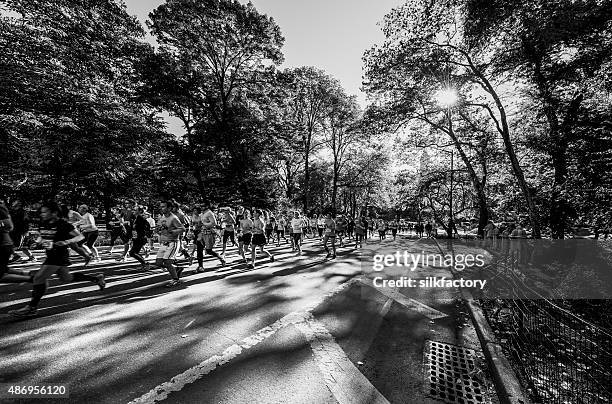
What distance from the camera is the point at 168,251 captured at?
23.5 feet

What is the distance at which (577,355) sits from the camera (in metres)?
3.92

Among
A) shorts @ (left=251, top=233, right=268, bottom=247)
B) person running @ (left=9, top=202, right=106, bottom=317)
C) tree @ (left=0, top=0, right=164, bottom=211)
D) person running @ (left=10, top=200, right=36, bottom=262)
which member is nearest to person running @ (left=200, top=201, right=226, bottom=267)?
shorts @ (left=251, top=233, right=268, bottom=247)

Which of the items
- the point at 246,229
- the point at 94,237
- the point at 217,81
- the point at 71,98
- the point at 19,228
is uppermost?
the point at 217,81

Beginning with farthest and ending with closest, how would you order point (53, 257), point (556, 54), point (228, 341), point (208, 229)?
point (208, 229), point (556, 54), point (53, 257), point (228, 341)

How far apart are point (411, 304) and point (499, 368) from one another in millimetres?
2868

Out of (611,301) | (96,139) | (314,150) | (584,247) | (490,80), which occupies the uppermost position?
(314,150)

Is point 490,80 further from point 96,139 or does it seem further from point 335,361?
point 96,139

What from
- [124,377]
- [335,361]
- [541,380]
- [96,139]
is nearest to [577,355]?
[541,380]

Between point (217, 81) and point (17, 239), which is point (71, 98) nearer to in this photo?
point (17, 239)

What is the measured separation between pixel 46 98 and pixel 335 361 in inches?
586

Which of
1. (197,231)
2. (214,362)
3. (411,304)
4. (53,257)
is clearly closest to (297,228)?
(197,231)

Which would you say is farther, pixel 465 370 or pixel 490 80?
pixel 490 80

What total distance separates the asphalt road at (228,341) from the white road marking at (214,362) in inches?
0.6

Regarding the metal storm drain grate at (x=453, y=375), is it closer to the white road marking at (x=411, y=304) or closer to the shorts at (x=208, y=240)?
the white road marking at (x=411, y=304)
